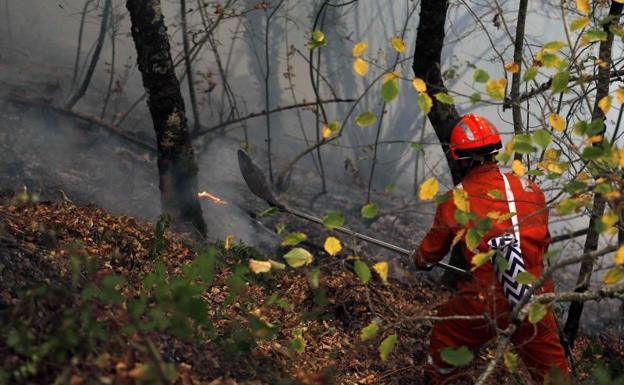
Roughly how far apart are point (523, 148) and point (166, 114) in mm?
4046

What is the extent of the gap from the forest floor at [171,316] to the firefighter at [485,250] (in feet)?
0.72

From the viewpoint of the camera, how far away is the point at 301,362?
14.4 ft

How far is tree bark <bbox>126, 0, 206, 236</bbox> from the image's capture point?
5.97 metres

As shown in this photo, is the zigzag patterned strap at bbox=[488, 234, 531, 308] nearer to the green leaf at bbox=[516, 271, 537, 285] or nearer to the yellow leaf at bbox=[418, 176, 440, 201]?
the green leaf at bbox=[516, 271, 537, 285]

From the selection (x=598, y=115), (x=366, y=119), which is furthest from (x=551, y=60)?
(x=598, y=115)

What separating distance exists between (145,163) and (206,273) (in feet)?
19.6

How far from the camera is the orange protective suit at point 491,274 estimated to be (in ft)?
13.1

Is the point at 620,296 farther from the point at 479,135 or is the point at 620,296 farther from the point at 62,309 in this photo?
the point at 62,309

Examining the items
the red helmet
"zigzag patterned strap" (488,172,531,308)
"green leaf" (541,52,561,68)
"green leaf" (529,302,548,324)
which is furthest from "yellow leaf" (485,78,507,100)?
the red helmet

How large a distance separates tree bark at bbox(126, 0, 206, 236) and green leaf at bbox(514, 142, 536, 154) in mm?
3924

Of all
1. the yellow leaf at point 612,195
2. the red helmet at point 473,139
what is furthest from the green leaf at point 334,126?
the red helmet at point 473,139

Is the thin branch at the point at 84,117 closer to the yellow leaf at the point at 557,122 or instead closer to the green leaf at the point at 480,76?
the green leaf at the point at 480,76

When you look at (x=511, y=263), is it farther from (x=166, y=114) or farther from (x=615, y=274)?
(x=166, y=114)

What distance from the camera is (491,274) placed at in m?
4.07
